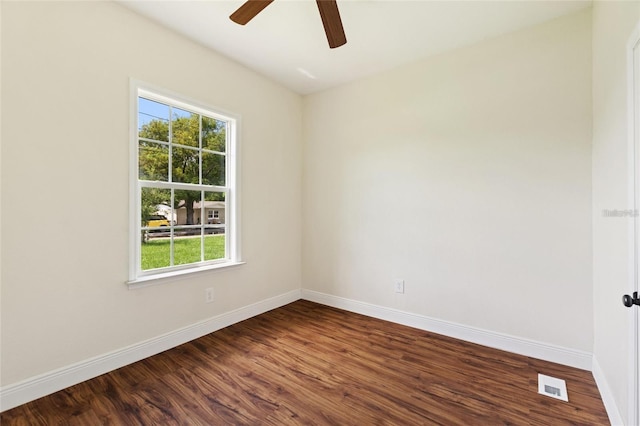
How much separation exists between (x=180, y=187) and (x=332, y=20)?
6.03 ft

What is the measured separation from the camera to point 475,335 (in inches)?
101

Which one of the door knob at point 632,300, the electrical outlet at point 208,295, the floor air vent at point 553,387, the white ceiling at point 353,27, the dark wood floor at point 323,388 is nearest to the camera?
the door knob at point 632,300

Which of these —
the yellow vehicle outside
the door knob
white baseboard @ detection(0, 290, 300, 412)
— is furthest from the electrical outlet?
the door knob

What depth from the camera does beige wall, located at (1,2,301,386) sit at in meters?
1.70

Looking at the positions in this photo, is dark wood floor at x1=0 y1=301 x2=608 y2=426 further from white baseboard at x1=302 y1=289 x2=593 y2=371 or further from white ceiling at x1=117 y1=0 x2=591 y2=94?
white ceiling at x1=117 y1=0 x2=591 y2=94

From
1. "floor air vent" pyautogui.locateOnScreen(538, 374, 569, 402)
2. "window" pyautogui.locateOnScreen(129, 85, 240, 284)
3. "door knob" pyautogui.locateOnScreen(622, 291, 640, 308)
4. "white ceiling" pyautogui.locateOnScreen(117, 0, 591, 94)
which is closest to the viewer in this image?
"door knob" pyautogui.locateOnScreen(622, 291, 640, 308)

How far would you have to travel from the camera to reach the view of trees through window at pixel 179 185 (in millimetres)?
2365

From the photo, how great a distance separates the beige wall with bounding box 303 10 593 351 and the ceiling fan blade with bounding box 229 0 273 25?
5.67 ft

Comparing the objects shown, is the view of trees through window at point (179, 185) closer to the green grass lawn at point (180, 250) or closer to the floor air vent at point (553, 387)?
the green grass lawn at point (180, 250)

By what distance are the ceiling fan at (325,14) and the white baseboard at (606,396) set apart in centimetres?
270

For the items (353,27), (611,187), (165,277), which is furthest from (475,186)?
(165,277)

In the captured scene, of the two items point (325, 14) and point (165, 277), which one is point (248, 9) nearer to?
point (325, 14)

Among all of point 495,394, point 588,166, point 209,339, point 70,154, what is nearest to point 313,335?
point 209,339

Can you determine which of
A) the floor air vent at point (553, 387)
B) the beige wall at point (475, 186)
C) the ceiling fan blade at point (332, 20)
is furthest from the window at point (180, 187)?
the floor air vent at point (553, 387)
